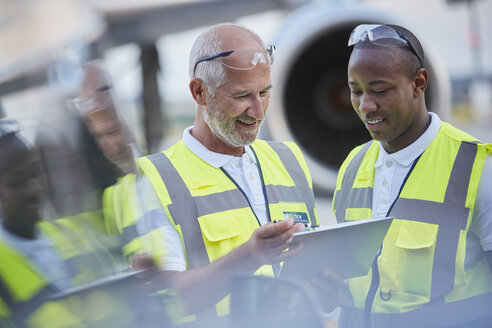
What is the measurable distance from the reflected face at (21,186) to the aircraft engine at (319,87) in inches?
92.7

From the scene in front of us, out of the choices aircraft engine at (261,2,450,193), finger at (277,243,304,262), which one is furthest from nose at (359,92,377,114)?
aircraft engine at (261,2,450,193)

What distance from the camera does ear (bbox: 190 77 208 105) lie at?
1.32 metres

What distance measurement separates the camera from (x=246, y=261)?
100 cm

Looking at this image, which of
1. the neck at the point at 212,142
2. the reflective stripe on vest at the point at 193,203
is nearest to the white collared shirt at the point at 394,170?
the reflective stripe on vest at the point at 193,203

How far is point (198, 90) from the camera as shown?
133 cm

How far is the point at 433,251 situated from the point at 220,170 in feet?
1.65

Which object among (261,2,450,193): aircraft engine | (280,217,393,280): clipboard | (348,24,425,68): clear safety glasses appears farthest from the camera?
(261,2,450,193): aircraft engine

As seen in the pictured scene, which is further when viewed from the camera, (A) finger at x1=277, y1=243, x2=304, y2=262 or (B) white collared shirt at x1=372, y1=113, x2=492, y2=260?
(B) white collared shirt at x1=372, y1=113, x2=492, y2=260

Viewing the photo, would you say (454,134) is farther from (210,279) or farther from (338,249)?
(210,279)

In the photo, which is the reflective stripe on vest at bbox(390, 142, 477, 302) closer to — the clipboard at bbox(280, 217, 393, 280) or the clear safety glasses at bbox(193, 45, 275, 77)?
the clipboard at bbox(280, 217, 393, 280)

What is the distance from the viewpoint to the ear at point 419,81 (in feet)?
4.08

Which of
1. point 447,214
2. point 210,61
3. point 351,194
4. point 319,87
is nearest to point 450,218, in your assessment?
point 447,214

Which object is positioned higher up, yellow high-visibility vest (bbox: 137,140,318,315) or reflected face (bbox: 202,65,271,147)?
reflected face (bbox: 202,65,271,147)

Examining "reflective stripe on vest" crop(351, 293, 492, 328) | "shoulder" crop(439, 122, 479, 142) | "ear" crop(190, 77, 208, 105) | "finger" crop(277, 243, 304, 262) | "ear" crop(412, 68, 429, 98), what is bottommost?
"reflective stripe on vest" crop(351, 293, 492, 328)
